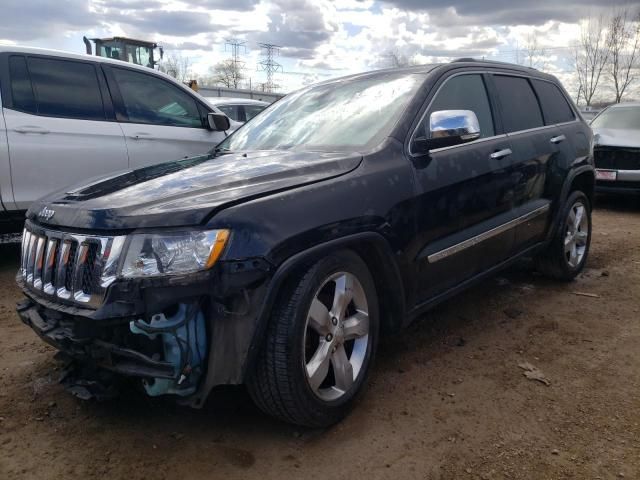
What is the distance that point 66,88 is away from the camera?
5.05 metres

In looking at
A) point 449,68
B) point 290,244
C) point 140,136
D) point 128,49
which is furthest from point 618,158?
point 128,49

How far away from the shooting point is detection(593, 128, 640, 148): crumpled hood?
8.58 metres

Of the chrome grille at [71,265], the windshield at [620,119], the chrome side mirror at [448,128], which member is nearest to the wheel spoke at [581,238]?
the chrome side mirror at [448,128]

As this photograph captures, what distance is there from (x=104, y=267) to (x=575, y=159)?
13.1 ft

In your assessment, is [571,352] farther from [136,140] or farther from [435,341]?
[136,140]

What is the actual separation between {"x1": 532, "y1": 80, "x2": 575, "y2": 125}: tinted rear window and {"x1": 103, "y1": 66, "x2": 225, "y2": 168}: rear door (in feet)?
10.9

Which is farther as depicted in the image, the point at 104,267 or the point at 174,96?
the point at 174,96

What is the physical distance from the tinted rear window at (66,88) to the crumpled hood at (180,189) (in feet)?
7.70

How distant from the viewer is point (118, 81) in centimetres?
538

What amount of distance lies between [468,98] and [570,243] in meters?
1.88

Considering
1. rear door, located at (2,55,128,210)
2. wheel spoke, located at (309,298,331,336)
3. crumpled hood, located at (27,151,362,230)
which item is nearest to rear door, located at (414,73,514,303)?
crumpled hood, located at (27,151,362,230)

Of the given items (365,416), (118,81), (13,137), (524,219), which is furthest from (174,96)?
(365,416)

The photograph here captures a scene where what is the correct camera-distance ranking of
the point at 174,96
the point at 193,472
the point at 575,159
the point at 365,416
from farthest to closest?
1. the point at 174,96
2. the point at 575,159
3. the point at 365,416
4. the point at 193,472

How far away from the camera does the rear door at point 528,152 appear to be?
390cm
